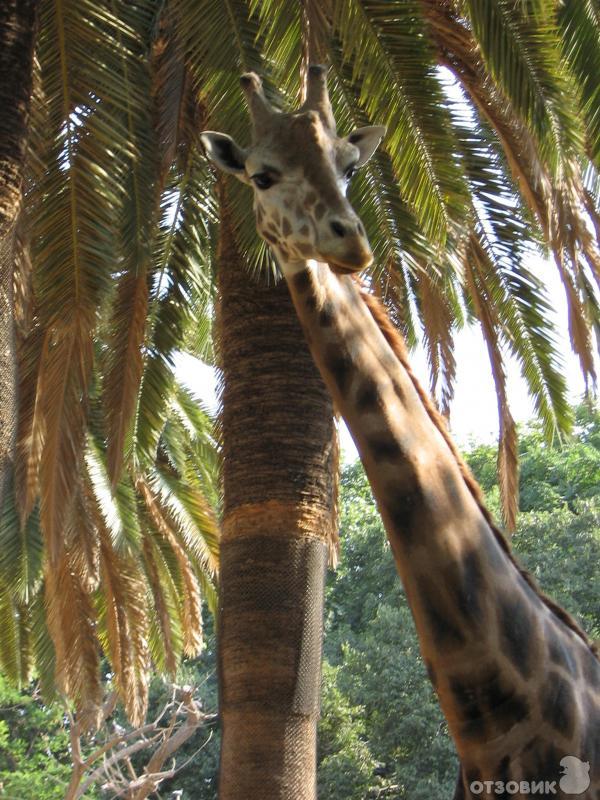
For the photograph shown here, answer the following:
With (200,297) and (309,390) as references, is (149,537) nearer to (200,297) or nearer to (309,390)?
(200,297)

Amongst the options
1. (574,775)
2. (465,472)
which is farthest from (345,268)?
(574,775)

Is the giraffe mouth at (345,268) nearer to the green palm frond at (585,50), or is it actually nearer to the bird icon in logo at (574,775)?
the bird icon in logo at (574,775)

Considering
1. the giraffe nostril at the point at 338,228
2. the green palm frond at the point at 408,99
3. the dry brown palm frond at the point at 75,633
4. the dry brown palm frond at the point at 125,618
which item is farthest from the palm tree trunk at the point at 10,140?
the dry brown palm frond at the point at 125,618

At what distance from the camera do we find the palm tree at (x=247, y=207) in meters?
6.72

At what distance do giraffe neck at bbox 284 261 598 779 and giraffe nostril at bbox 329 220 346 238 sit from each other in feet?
1.73

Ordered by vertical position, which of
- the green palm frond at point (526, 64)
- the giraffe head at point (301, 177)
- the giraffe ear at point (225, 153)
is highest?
the green palm frond at point (526, 64)

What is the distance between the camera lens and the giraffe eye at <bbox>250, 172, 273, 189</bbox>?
4.39 m

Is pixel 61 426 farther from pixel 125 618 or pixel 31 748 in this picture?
pixel 31 748

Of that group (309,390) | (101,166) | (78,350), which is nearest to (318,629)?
(309,390)

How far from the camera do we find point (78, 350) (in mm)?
7797

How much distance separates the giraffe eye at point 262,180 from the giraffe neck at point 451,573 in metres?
0.33

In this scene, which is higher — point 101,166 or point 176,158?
point 176,158

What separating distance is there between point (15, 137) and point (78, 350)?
6.62ft

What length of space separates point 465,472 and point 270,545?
2704mm
